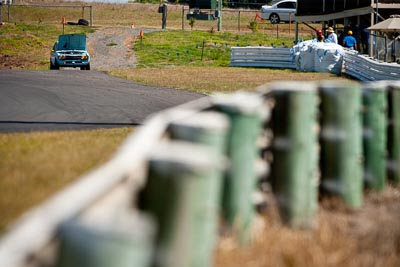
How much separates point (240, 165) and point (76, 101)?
14.8 metres

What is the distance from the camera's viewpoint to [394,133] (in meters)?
7.62

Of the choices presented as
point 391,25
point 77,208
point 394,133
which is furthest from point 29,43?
point 77,208

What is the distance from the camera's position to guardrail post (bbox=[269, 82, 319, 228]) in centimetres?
583

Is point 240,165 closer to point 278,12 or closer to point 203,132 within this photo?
point 203,132

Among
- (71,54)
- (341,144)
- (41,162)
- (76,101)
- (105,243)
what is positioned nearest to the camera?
(105,243)

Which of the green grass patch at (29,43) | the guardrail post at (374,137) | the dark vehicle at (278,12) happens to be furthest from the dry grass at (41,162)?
the dark vehicle at (278,12)

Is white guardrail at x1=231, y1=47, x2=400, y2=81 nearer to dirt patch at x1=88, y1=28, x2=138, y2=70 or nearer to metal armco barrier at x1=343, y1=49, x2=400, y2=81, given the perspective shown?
metal armco barrier at x1=343, y1=49, x2=400, y2=81

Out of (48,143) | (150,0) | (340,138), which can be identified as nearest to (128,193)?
(340,138)

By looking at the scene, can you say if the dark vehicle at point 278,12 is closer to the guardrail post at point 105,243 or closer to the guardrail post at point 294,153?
the guardrail post at point 294,153

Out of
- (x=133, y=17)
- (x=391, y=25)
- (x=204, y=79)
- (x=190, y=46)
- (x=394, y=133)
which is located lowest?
(x=204, y=79)

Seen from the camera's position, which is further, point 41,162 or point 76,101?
point 76,101

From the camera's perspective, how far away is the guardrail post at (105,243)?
2725 millimetres

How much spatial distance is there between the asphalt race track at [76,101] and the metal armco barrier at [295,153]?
27.2 ft

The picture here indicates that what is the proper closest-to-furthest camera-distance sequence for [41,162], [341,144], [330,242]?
[330,242] → [341,144] → [41,162]
